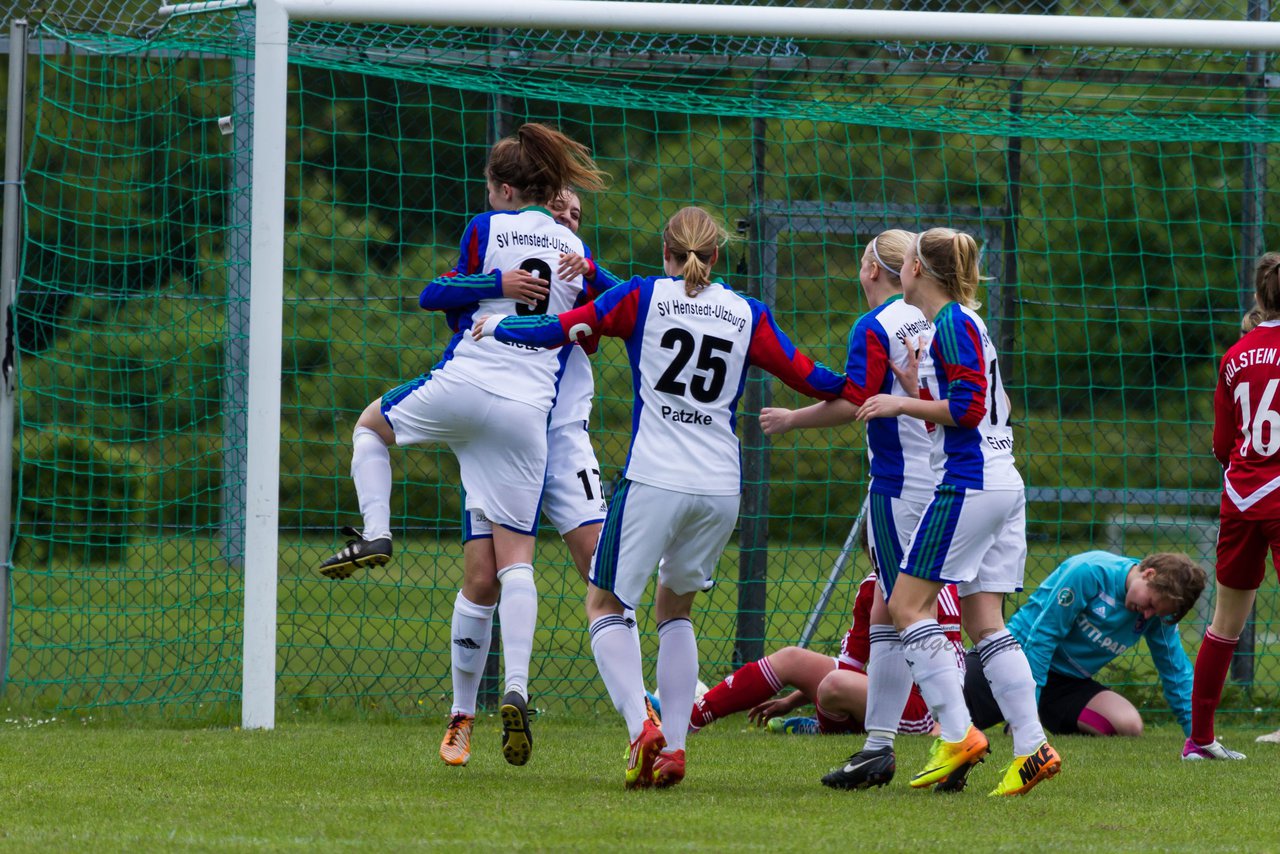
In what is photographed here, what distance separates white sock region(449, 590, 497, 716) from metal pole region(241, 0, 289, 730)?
1080 millimetres

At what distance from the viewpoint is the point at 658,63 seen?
688cm

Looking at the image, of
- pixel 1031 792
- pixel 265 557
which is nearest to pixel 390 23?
pixel 265 557

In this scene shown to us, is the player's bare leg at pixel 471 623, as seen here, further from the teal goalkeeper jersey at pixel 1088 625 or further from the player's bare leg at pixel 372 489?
the teal goalkeeper jersey at pixel 1088 625

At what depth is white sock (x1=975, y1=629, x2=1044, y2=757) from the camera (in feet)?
14.0

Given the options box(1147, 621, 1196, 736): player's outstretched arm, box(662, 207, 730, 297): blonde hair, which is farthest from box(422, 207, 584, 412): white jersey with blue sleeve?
box(1147, 621, 1196, 736): player's outstretched arm

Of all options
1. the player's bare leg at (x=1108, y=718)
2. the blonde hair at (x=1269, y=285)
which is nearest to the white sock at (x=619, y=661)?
the blonde hair at (x=1269, y=285)

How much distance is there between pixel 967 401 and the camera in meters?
4.15

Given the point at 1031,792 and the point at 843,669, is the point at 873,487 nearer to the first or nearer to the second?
the point at 1031,792

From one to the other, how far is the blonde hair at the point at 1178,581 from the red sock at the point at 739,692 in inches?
58.9

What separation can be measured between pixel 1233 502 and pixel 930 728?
153 centimetres

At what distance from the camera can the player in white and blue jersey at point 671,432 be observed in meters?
4.23

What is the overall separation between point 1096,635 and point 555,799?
2.99 m

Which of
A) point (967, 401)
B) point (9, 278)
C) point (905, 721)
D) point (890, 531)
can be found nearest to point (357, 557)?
point (890, 531)

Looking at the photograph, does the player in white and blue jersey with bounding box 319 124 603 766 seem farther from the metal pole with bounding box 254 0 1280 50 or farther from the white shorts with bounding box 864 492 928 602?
the metal pole with bounding box 254 0 1280 50
